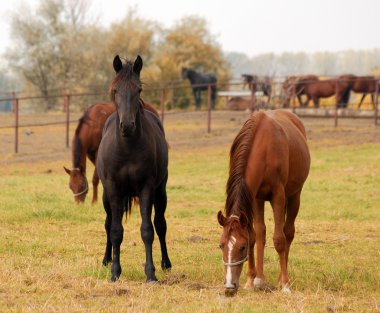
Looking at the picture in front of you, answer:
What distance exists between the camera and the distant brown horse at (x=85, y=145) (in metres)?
12.5

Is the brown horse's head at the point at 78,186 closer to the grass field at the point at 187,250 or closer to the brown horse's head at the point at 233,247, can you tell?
the grass field at the point at 187,250

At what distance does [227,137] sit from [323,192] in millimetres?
10654

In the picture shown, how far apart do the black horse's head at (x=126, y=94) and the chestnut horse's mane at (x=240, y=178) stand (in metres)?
0.99

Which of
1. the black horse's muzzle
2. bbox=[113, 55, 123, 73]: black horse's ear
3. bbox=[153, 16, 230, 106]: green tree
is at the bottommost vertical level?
the black horse's muzzle

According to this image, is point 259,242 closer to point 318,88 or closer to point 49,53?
point 318,88

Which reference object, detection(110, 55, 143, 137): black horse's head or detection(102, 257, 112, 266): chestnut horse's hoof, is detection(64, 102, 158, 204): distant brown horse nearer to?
detection(102, 257, 112, 266): chestnut horse's hoof

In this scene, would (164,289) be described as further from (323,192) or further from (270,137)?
(323,192)

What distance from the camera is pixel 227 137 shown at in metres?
25.0

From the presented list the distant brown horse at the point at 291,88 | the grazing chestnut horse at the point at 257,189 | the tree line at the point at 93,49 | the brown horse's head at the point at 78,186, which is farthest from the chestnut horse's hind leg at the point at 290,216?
the tree line at the point at 93,49

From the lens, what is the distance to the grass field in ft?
18.4

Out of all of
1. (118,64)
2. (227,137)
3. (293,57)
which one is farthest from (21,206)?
(293,57)

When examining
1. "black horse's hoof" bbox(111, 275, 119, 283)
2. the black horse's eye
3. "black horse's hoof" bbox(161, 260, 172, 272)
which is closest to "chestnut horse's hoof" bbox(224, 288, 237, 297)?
the black horse's eye

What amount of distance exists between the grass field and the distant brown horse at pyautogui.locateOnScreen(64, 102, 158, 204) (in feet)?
1.24

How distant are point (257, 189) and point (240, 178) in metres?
0.25
